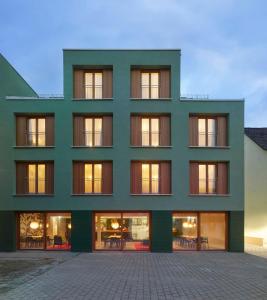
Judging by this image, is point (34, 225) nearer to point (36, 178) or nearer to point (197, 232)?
point (36, 178)

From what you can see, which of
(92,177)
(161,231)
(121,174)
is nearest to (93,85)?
(92,177)

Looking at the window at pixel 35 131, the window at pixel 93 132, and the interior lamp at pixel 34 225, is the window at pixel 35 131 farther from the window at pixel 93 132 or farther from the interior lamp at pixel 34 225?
the interior lamp at pixel 34 225

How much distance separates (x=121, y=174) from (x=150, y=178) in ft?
6.38

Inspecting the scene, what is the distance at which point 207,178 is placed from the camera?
2569 centimetres

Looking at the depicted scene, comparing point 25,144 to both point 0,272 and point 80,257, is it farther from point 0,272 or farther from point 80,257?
point 0,272

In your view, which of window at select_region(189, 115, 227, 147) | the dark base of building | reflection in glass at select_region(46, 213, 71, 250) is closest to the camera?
the dark base of building

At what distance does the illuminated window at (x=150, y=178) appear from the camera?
25312 millimetres

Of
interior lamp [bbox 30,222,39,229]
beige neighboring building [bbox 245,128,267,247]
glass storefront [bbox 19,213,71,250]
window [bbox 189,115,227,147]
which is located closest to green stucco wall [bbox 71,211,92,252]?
glass storefront [bbox 19,213,71,250]

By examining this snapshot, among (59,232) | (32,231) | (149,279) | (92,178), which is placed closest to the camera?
(149,279)

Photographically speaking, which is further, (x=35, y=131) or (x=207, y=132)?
(x=207, y=132)

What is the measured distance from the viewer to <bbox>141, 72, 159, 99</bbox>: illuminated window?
2586cm

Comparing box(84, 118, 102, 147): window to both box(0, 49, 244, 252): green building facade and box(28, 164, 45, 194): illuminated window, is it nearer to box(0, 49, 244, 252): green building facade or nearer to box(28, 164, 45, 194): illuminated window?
box(0, 49, 244, 252): green building facade

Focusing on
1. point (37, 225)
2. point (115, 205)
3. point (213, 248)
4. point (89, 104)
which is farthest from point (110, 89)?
point (213, 248)

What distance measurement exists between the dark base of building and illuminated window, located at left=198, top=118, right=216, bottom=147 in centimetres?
461
